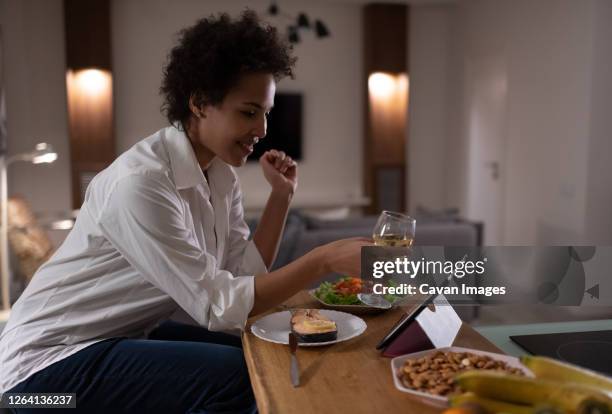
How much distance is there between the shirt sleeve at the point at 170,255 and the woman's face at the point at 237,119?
0.22m

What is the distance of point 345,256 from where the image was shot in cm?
104

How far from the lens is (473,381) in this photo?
698mm

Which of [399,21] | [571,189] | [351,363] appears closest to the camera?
[351,363]

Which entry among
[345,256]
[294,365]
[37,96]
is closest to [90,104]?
[37,96]

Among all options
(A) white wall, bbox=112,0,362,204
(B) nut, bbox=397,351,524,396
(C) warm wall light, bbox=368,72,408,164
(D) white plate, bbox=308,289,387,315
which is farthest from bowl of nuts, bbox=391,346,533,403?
(C) warm wall light, bbox=368,72,408,164

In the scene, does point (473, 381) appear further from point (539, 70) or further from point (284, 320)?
point (539, 70)

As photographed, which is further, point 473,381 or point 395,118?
point 395,118

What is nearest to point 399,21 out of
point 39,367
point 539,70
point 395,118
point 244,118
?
point 395,118

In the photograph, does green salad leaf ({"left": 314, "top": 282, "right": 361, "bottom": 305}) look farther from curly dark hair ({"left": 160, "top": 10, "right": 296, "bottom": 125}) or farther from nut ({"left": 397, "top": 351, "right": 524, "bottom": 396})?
curly dark hair ({"left": 160, "top": 10, "right": 296, "bottom": 125})

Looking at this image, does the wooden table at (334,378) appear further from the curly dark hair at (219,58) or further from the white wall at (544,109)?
the white wall at (544,109)

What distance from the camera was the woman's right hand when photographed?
103 cm

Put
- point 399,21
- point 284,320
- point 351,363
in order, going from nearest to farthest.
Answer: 1. point 351,363
2. point 284,320
3. point 399,21

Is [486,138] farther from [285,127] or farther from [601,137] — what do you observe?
[285,127]

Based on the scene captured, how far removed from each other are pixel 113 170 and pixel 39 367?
433mm
